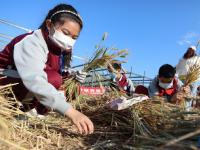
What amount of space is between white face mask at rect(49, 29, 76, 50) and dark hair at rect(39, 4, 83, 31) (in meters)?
0.10

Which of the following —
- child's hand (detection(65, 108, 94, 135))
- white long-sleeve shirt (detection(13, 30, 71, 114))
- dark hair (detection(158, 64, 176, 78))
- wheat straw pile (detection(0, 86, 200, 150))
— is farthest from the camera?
dark hair (detection(158, 64, 176, 78))

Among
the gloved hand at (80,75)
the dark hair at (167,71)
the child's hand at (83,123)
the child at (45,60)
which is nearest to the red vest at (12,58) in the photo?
the child at (45,60)

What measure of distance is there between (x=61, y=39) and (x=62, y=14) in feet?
0.65

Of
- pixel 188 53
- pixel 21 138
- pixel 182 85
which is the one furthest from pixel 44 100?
pixel 188 53

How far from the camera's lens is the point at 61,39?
8.66 ft

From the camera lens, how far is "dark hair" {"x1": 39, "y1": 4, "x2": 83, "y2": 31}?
2721 mm

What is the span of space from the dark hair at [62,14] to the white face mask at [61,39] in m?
0.10

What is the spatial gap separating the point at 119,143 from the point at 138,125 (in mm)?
207

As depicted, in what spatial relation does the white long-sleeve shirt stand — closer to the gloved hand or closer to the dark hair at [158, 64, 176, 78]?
the gloved hand

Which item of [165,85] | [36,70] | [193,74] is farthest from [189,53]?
[36,70]

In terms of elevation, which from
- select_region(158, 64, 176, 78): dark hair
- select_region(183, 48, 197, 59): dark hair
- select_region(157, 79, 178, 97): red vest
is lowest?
select_region(157, 79, 178, 97): red vest

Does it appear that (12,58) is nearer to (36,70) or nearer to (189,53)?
(36,70)

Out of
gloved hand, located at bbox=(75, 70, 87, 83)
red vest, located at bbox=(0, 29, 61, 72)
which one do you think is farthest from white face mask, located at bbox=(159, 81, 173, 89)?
red vest, located at bbox=(0, 29, 61, 72)

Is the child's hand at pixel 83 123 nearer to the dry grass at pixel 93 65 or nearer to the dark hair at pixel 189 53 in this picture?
the dry grass at pixel 93 65
